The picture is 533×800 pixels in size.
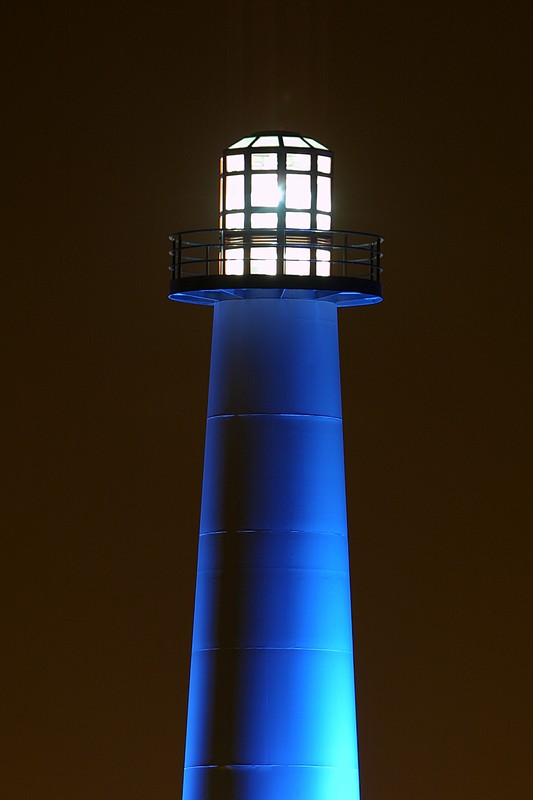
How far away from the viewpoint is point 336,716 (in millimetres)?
13562

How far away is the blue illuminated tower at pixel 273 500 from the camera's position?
529 inches

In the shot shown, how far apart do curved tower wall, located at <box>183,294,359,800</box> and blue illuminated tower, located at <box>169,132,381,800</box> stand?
0.01 meters

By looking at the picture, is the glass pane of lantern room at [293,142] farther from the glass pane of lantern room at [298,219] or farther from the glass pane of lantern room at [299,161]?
the glass pane of lantern room at [298,219]

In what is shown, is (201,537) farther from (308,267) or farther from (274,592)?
(308,267)

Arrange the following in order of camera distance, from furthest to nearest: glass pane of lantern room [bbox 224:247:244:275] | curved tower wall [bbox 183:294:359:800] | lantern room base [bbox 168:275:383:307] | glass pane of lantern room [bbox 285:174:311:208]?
glass pane of lantern room [bbox 224:247:244:275] → glass pane of lantern room [bbox 285:174:311:208] → lantern room base [bbox 168:275:383:307] → curved tower wall [bbox 183:294:359:800]

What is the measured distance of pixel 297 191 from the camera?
1381cm

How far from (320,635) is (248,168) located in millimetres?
4634

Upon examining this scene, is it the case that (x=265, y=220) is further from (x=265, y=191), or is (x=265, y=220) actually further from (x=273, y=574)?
(x=273, y=574)

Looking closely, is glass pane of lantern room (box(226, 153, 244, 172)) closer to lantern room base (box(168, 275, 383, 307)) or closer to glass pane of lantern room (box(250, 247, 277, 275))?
glass pane of lantern room (box(250, 247, 277, 275))

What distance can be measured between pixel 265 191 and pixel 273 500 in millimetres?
3053

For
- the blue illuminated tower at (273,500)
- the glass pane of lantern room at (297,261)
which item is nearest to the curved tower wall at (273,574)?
the blue illuminated tower at (273,500)

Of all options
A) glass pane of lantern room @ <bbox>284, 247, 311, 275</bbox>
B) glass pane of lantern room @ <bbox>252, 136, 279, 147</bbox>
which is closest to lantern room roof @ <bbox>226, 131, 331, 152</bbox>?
glass pane of lantern room @ <bbox>252, 136, 279, 147</bbox>

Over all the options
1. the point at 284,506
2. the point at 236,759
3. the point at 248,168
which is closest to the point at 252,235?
the point at 248,168

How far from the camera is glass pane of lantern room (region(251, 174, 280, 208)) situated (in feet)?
45.1
